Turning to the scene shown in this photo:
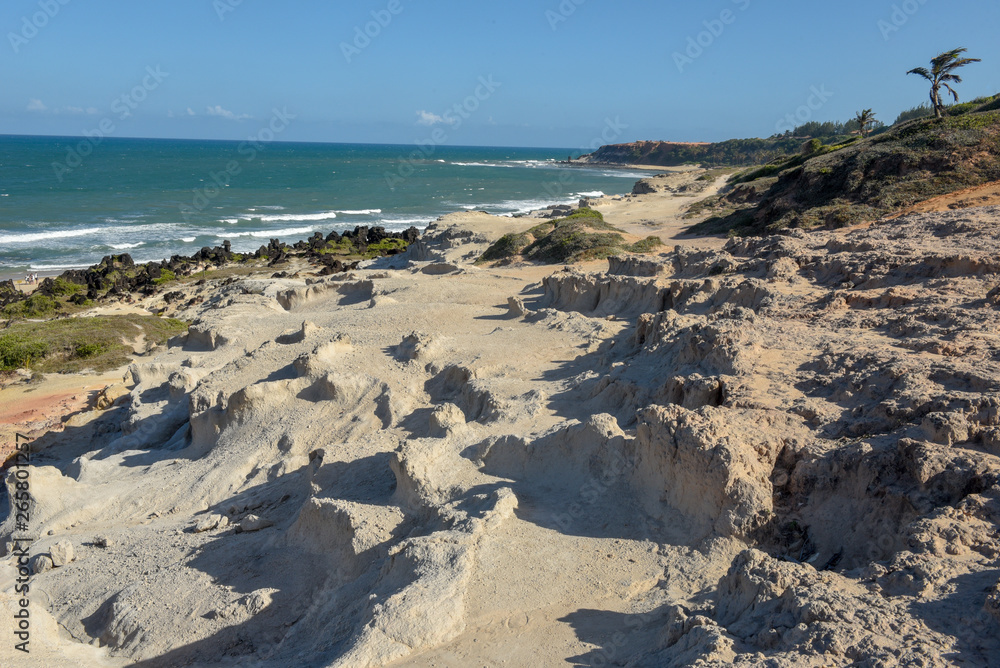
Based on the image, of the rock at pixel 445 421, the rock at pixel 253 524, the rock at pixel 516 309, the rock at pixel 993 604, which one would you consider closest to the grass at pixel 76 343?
the rock at pixel 516 309

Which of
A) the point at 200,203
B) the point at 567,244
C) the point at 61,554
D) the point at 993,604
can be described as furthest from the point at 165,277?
the point at 200,203

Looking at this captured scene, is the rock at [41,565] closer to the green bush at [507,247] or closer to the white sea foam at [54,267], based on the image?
the green bush at [507,247]

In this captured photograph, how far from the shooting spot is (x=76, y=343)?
17312 mm

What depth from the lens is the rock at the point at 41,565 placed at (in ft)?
24.0

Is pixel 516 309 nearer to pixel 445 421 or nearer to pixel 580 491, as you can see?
pixel 445 421

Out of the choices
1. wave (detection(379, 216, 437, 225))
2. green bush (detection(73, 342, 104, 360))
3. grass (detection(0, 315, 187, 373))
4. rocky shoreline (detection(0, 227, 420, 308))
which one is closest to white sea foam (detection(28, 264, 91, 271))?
rocky shoreline (detection(0, 227, 420, 308))

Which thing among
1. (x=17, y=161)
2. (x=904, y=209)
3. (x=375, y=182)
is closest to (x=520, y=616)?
(x=904, y=209)

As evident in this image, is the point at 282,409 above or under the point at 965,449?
under

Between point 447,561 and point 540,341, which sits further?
point 540,341

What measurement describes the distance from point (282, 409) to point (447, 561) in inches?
200

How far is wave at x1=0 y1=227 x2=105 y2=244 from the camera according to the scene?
123ft

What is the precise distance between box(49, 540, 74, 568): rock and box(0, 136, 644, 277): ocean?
28.9 m

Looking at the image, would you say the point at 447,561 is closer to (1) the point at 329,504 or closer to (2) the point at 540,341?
(1) the point at 329,504

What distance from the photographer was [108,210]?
4931 centimetres
